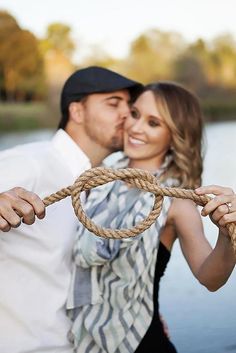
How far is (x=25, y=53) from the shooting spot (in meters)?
27.9

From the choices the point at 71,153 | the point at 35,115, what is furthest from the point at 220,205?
the point at 35,115

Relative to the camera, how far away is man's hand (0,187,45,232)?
128 cm

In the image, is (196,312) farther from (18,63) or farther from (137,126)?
(18,63)

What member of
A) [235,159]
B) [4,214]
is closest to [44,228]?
[4,214]

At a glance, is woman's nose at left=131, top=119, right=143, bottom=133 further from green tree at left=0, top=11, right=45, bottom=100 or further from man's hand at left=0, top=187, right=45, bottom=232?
green tree at left=0, top=11, right=45, bottom=100

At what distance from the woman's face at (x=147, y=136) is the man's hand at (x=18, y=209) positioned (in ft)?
2.33

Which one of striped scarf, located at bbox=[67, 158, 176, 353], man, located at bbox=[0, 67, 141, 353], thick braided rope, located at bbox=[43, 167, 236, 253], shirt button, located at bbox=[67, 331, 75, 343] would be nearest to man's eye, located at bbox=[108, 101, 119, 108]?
man, located at bbox=[0, 67, 141, 353]

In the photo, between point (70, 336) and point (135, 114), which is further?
point (135, 114)

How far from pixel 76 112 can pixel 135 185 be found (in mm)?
825

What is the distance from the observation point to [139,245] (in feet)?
5.92

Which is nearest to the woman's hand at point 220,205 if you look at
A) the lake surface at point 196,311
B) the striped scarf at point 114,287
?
the striped scarf at point 114,287

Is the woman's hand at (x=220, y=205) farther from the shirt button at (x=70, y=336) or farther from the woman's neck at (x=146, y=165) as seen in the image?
the woman's neck at (x=146, y=165)

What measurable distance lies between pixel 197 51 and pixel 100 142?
23688 mm

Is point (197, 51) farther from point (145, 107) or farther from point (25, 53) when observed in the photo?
point (145, 107)
